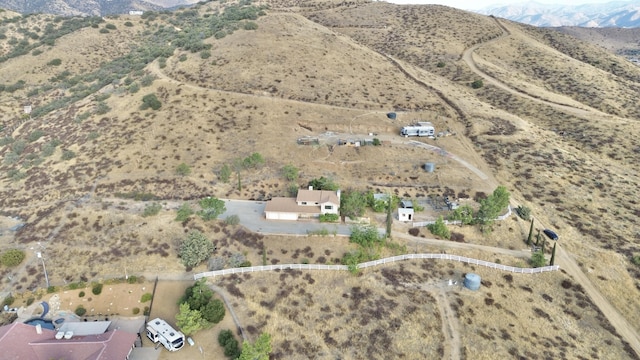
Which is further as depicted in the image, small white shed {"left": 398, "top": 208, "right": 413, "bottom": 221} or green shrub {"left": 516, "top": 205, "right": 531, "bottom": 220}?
green shrub {"left": 516, "top": 205, "right": 531, "bottom": 220}

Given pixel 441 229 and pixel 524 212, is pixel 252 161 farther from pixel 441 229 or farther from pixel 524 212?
pixel 524 212

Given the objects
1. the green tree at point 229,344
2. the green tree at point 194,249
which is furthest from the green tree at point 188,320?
the green tree at point 194,249

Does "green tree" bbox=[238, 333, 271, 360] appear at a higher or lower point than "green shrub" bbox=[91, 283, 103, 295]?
higher

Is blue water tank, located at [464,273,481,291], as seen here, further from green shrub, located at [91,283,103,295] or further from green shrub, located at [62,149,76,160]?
green shrub, located at [62,149,76,160]

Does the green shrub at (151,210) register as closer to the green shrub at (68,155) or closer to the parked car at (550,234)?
the green shrub at (68,155)

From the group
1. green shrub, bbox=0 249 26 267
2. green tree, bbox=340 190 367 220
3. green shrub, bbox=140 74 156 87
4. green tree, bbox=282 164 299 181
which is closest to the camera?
green shrub, bbox=0 249 26 267

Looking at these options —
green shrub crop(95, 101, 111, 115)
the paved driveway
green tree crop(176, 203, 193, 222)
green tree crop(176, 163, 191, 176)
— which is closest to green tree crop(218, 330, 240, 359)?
the paved driveway
